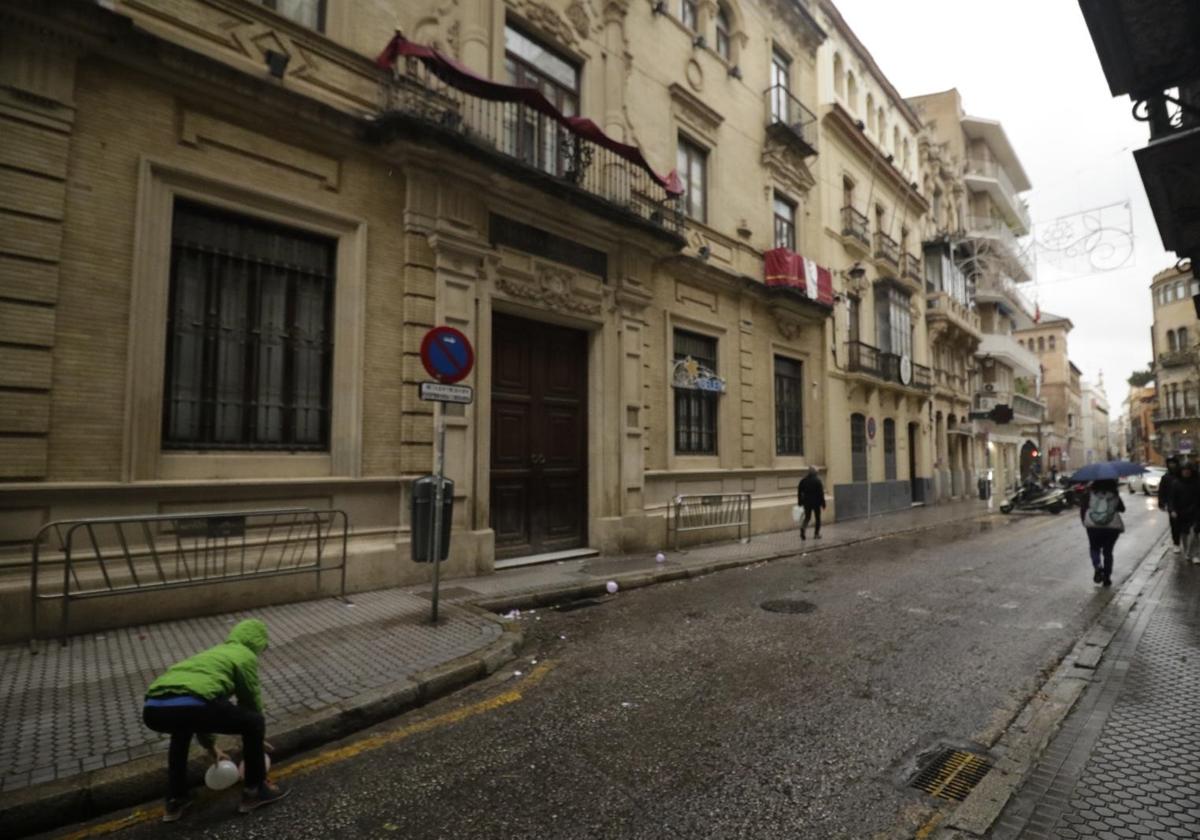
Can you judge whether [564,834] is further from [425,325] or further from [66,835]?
[425,325]

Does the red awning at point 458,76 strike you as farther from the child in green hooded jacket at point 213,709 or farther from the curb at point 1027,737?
the curb at point 1027,737

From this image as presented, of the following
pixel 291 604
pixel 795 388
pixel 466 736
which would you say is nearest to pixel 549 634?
pixel 466 736

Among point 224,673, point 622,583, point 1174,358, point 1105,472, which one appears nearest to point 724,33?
point 1105,472

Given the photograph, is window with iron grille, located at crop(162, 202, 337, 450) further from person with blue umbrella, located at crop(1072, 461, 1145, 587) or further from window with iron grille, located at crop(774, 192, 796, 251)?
window with iron grille, located at crop(774, 192, 796, 251)

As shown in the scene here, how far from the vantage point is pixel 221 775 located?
295 centimetres

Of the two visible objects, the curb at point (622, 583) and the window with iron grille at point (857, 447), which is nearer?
the curb at point (622, 583)

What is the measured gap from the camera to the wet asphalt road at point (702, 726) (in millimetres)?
2906

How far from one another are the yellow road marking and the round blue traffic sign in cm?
305

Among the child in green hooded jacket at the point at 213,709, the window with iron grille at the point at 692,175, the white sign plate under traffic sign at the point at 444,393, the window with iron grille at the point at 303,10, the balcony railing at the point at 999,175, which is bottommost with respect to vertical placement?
the child in green hooded jacket at the point at 213,709

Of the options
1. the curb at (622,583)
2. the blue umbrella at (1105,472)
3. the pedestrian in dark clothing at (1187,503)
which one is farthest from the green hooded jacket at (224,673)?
the pedestrian in dark clothing at (1187,503)

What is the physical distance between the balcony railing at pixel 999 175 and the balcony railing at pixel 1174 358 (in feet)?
78.2

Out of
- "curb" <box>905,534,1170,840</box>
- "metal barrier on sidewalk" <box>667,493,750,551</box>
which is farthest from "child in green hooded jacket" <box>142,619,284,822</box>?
"metal barrier on sidewalk" <box>667,493,750,551</box>

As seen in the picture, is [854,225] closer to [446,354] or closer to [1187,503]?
[1187,503]

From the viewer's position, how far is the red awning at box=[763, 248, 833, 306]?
1539cm
